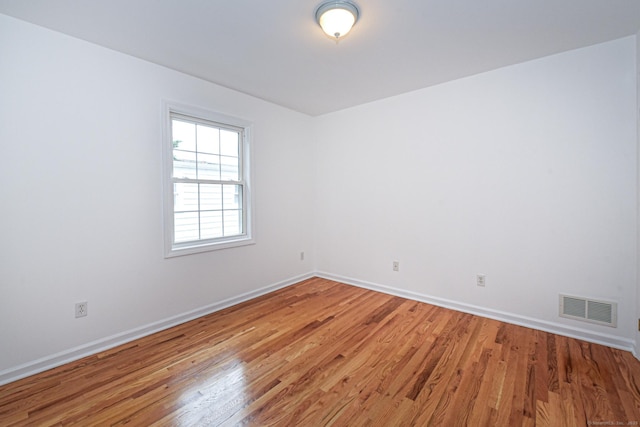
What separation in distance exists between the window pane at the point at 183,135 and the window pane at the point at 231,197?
611 millimetres

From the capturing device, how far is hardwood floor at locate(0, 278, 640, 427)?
1.68 metres

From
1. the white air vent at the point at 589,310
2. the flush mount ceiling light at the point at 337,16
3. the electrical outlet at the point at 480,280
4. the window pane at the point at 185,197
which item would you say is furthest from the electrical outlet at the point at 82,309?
the white air vent at the point at 589,310

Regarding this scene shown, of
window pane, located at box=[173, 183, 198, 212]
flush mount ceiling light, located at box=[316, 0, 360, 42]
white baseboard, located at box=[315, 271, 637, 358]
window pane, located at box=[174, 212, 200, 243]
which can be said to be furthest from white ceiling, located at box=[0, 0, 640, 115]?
white baseboard, located at box=[315, 271, 637, 358]

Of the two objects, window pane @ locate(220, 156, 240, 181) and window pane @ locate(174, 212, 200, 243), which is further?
window pane @ locate(220, 156, 240, 181)

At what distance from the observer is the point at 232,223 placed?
11.7 ft

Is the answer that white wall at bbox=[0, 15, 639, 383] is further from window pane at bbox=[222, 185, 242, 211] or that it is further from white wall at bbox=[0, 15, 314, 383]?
window pane at bbox=[222, 185, 242, 211]

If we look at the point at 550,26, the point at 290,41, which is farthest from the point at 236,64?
the point at 550,26

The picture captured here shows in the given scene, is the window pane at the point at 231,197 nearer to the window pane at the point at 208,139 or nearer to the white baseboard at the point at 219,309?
the window pane at the point at 208,139

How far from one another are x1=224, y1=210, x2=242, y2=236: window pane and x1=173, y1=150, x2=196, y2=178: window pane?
64cm

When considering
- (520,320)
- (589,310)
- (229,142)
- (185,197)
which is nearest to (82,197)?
(185,197)

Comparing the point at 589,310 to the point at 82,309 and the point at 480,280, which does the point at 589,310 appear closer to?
the point at 480,280

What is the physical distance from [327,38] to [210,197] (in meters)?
2.09

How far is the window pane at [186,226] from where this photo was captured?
2992 mm

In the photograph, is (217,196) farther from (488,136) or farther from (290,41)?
(488,136)
